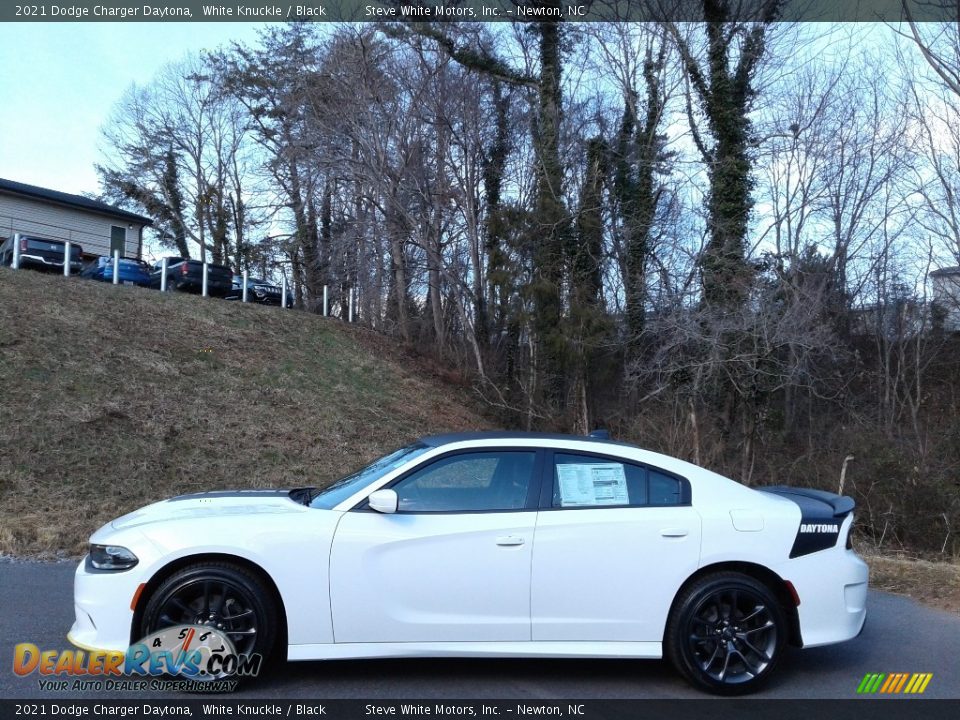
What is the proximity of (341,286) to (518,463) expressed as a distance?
1045 inches

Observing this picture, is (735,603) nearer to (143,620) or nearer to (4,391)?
(143,620)

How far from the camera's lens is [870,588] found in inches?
310

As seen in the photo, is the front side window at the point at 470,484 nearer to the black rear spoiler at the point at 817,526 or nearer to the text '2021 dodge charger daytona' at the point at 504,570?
the text '2021 dodge charger daytona' at the point at 504,570

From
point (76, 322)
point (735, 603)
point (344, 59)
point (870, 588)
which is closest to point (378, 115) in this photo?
point (344, 59)

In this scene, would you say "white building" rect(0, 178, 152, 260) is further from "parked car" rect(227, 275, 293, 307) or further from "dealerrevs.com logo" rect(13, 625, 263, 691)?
"dealerrevs.com logo" rect(13, 625, 263, 691)

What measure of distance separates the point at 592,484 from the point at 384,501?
1.32m

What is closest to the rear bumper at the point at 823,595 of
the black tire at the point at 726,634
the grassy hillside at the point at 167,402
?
the black tire at the point at 726,634

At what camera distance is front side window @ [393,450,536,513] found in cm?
527

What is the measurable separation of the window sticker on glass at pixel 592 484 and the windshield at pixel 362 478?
0.92m

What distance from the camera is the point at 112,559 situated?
4.97 metres

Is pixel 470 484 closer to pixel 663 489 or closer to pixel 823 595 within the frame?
pixel 663 489

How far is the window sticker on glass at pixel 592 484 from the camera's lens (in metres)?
5.29

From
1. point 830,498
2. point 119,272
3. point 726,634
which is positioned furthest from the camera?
point 119,272

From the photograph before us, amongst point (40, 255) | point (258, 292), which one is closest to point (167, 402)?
point (40, 255)
